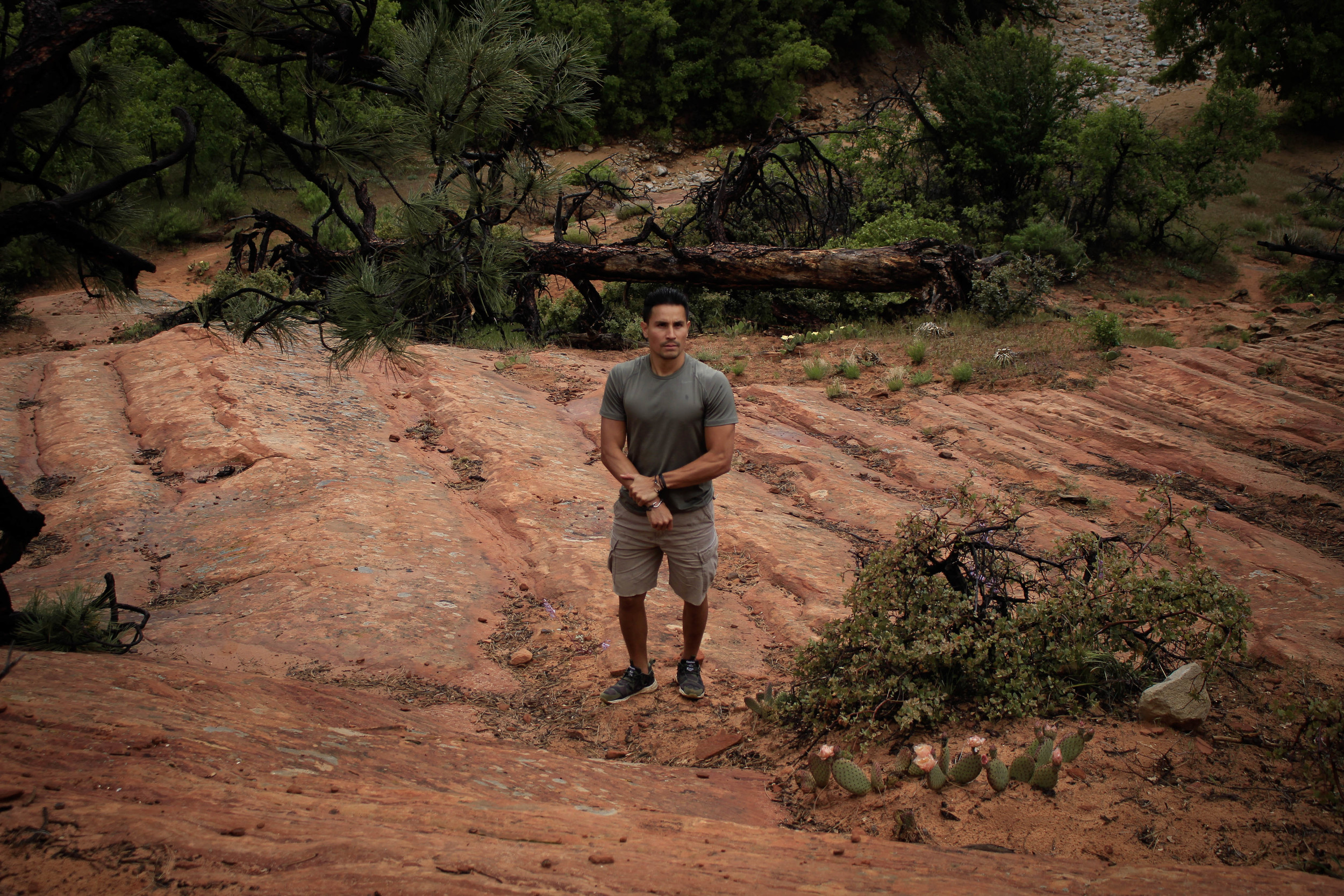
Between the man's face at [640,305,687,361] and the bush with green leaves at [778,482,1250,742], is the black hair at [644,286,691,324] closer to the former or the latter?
the man's face at [640,305,687,361]

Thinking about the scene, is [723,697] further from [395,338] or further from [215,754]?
[395,338]

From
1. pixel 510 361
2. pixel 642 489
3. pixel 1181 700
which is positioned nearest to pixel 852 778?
pixel 1181 700

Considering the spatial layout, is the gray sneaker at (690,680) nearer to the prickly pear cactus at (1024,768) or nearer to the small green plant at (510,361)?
the prickly pear cactus at (1024,768)

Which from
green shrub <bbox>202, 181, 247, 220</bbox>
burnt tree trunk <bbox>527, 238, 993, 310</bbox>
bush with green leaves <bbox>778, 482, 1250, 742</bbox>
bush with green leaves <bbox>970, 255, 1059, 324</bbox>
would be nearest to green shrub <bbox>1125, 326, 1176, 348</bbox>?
bush with green leaves <bbox>970, 255, 1059, 324</bbox>

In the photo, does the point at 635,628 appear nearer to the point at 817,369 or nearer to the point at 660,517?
the point at 660,517

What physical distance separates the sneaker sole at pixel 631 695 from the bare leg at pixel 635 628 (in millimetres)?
80

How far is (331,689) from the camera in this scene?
10.4 feet

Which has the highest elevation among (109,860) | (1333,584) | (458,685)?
(109,860)

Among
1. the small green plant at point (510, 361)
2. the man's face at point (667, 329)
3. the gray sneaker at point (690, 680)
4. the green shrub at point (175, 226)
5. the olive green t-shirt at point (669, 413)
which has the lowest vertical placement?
the green shrub at point (175, 226)

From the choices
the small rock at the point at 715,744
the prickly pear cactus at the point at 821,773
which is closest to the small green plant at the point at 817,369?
the small rock at the point at 715,744

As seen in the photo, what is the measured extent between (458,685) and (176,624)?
1.33 metres

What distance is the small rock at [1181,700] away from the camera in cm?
261

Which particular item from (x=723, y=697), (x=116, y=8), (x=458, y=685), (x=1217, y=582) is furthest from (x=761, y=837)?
(x=116, y=8)

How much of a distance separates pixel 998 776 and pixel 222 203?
68.6 feet
